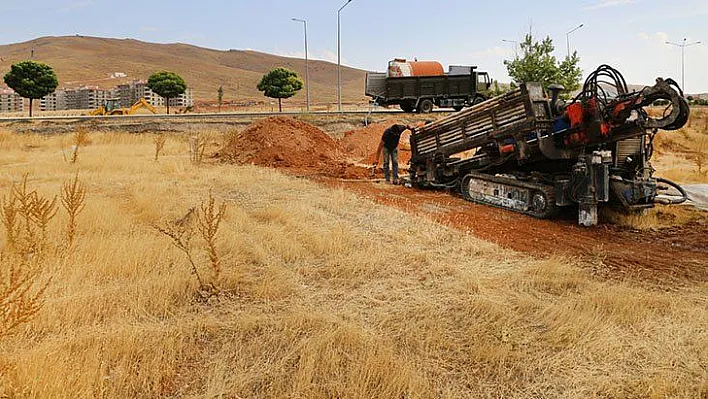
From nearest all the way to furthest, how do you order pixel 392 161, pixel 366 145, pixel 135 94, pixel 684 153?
pixel 392 161 → pixel 366 145 → pixel 684 153 → pixel 135 94

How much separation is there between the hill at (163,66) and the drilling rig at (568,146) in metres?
94.1

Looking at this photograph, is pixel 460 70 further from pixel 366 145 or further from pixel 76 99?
pixel 76 99

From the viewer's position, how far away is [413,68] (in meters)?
33.5

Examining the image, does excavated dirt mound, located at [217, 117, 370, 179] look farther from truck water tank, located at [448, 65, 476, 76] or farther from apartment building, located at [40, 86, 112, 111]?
apartment building, located at [40, 86, 112, 111]

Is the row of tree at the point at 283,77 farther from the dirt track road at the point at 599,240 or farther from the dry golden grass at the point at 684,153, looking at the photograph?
the dirt track road at the point at 599,240

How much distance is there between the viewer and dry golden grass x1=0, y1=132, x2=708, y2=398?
3684 millimetres

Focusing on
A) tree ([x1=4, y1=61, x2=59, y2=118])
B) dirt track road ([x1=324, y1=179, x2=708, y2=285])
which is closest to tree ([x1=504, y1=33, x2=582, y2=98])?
dirt track road ([x1=324, y1=179, x2=708, y2=285])

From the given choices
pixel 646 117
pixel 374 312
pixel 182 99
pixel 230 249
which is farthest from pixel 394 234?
pixel 182 99

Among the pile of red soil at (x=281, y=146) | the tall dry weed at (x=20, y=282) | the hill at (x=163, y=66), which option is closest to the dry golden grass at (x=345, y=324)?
the tall dry weed at (x=20, y=282)

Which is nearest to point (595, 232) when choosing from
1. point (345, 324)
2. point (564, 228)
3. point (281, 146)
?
point (564, 228)

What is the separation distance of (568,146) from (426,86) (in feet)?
80.6

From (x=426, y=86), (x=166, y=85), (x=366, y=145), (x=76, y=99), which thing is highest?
(x=76, y=99)

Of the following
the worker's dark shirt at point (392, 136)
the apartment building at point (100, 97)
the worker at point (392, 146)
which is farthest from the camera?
the apartment building at point (100, 97)

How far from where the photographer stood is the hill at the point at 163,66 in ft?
413
